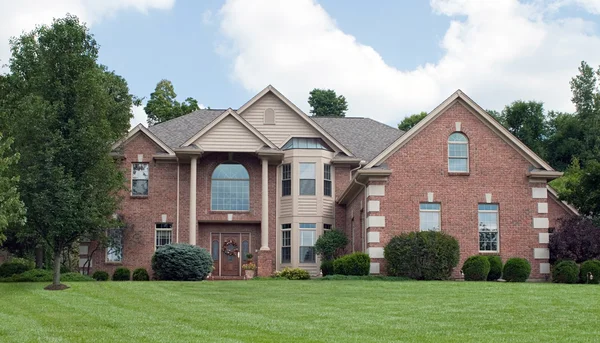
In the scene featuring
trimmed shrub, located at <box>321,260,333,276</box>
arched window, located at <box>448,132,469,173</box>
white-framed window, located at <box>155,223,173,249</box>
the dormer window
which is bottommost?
trimmed shrub, located at <box>321,260,333,276</box>

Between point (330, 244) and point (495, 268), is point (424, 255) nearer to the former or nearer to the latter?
point (495, 268)

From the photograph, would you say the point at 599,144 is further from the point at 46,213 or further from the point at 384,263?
the point at 46,213

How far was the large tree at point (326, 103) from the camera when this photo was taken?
217ft

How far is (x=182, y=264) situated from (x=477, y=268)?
1049 cm

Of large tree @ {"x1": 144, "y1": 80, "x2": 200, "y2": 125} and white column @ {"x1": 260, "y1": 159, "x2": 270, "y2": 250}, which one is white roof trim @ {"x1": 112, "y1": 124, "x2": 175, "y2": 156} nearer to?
white column @ {"x1": 260, "y1": 159, "x2": 270, "y2": 250}

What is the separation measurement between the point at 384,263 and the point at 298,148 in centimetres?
886

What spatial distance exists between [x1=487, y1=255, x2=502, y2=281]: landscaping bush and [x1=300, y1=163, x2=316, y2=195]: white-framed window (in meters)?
9.93

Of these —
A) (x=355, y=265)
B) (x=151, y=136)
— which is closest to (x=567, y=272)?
(x=355, y=265)

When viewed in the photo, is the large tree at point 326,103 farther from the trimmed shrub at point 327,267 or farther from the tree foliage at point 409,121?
the trimmed shrub at point 327,267

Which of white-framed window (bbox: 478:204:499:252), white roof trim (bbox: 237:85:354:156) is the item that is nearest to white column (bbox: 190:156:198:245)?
white roof trim (bbox: 237:85:354:156)

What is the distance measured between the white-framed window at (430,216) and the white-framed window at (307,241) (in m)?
7.20

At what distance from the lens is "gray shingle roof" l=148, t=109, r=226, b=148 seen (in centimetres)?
3872

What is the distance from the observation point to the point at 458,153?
3166 cm

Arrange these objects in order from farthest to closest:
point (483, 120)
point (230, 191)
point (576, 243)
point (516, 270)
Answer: point (230, 191)
point (483, 120)
point (576, 243)
point (516, 270)
